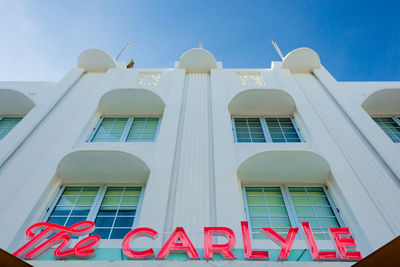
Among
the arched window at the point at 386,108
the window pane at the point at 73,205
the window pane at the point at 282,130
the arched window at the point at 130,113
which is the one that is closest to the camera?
the window pane at the point at 73,205

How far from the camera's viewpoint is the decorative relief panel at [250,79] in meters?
10.2

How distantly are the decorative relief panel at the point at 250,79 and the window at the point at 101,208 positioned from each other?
5.74 m

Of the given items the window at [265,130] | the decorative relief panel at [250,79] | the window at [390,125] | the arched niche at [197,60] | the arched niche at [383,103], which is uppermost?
the arched niche at [197,60]

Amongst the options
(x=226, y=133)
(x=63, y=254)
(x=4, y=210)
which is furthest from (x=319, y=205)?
(x=4, y=210)

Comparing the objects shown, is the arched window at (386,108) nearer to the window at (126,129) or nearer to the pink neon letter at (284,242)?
the pink neon letter at (284,242)

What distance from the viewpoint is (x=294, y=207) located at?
6.36 meters

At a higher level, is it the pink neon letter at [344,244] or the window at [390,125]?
the window at [390,125]

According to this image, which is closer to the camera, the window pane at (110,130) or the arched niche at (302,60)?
the window pane at (110,130)

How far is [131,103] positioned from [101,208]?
13.4ft

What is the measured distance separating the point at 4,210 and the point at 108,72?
6.46m

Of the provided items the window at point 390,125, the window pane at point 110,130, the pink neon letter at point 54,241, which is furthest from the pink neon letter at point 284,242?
the window at point 390,125

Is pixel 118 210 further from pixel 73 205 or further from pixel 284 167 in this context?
pixel 284 167

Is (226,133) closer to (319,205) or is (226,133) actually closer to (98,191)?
(319,205)

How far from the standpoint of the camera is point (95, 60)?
10.9 metres
